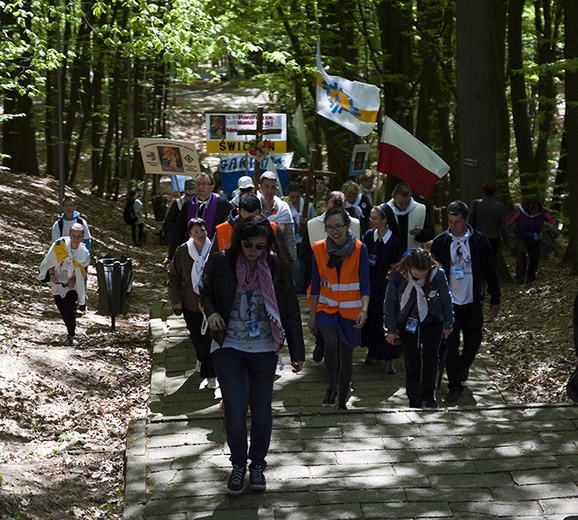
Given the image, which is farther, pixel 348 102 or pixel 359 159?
pixel 359 159

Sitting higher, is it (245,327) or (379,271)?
(245,327)

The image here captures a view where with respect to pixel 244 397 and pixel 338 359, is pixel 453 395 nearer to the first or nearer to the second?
pixel 338 359

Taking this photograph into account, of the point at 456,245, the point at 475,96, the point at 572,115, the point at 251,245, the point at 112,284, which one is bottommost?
the point at 112,284

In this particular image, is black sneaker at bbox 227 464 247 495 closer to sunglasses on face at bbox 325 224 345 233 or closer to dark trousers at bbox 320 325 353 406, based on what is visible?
dark trousers at bbox 320 325 353 406

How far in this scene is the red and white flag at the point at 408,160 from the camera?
42.2 feet

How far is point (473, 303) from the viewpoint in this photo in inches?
372

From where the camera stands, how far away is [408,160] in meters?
13.0

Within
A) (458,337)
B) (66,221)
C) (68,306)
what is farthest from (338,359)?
(66,221)

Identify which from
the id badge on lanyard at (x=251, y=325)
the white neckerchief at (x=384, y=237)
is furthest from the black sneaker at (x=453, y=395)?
the id badge on lanyard at (x=251, y=325)

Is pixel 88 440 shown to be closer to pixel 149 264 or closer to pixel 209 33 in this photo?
pixel 209 33

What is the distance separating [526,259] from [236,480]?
40.4 feet

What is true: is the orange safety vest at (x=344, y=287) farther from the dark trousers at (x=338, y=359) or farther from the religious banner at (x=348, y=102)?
the religious banner at (x=348, y=102)

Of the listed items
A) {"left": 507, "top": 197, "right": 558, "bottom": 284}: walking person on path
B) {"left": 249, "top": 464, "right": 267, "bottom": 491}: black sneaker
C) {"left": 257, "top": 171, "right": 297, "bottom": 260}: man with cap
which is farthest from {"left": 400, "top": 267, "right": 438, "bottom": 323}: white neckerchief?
{"left": 507, "top": 197, "right": 558, "bottom": 284}: walking person on path

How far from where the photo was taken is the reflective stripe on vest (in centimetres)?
847
